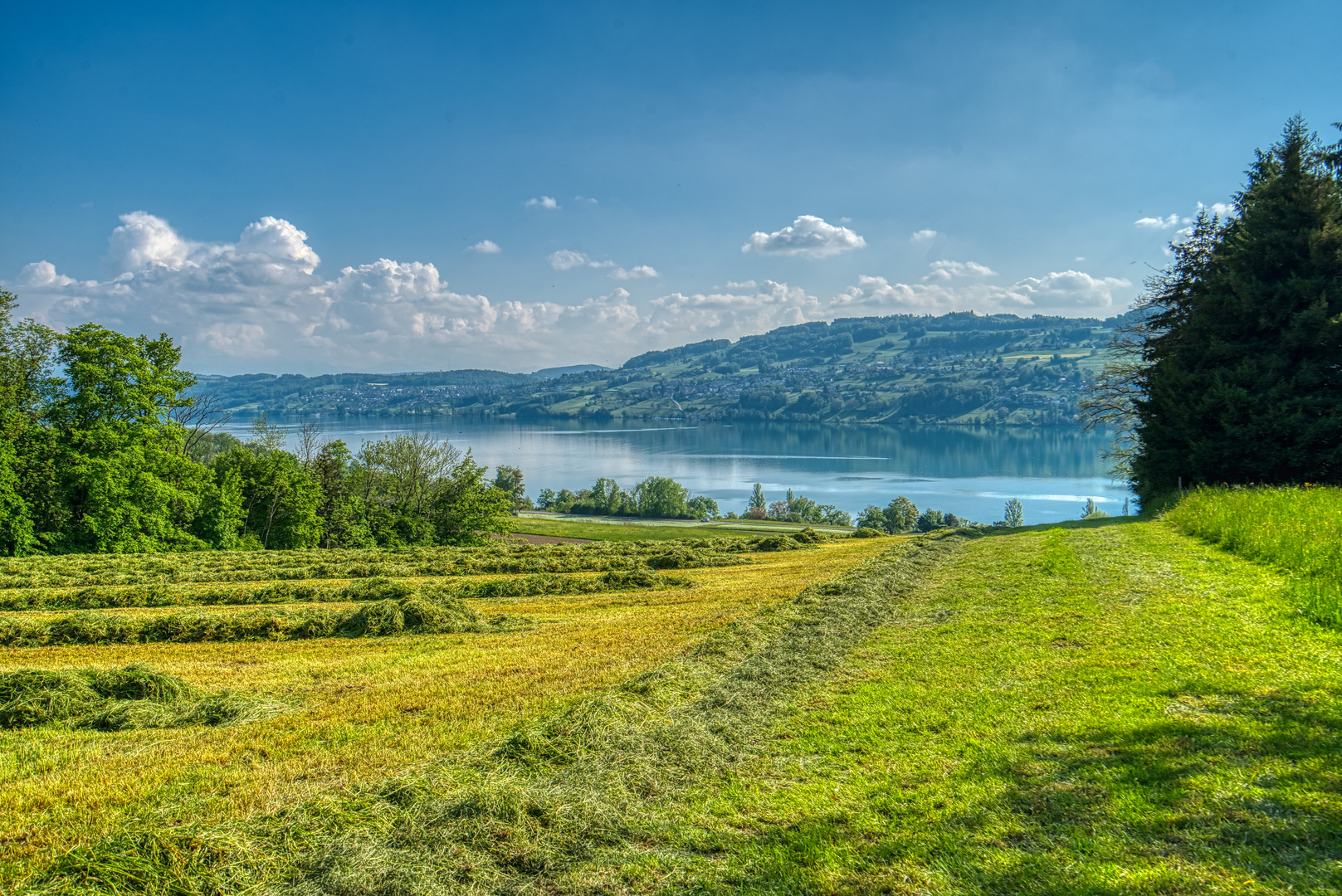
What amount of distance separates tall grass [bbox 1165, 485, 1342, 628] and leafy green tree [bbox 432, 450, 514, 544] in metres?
40.9

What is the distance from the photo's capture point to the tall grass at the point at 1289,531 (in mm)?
8555

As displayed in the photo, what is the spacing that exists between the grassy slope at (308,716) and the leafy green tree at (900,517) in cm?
7330

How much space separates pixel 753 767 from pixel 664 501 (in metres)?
91.1

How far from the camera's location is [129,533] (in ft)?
101

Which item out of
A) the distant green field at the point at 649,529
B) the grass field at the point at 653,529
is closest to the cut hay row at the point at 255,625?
the grass field at the point at 653,529

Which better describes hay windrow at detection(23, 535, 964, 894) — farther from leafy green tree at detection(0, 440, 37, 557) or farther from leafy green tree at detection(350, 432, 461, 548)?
leafy green tree at detection(350, 432, 461, 548)

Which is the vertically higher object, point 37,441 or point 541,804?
point 37,441

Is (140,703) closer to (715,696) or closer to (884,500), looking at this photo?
(715,696)

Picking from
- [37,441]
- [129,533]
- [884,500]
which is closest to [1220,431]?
[129,533]

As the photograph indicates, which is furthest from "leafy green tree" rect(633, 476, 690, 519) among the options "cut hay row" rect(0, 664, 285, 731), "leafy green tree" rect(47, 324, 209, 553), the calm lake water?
"cut hay row" rect(0, 664, 285, 731)

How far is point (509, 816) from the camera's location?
196 inches

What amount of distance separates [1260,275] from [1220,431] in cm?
537

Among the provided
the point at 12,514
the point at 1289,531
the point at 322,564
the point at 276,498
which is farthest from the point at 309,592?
the point at 276,498

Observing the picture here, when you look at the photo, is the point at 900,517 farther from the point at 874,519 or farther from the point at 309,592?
the point at 309,592
